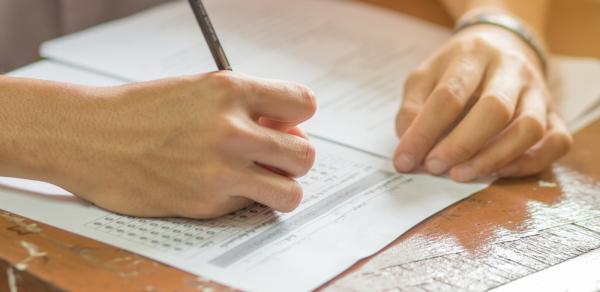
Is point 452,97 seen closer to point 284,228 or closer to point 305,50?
point 284,228

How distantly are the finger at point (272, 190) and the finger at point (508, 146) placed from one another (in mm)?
205

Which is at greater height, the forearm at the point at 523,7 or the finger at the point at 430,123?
the forearm at the point at 523,7

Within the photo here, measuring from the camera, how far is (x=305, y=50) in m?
1.23

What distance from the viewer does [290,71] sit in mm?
1147

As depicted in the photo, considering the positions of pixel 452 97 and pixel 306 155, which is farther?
pixel 452 97

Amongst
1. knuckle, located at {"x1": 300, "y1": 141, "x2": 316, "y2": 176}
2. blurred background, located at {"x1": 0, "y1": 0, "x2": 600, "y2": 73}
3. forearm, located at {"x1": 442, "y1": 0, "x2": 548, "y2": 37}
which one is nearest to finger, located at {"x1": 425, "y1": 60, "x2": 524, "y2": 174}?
knuckle, located at {"x1": 300, "y1": 141, "x2": 316, "y2": 176}

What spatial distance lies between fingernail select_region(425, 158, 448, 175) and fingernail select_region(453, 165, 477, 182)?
0.01 meters

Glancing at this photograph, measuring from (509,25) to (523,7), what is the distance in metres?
0.12

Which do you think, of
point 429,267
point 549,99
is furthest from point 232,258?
point 549,99

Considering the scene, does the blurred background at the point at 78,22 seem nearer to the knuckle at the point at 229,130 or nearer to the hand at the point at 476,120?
the hand at the point at 476,120

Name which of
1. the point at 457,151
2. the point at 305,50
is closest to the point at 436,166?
the point at 457,151

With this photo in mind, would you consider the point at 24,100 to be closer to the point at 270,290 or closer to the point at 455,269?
the point at 270,290

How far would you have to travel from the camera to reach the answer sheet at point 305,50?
105 cm

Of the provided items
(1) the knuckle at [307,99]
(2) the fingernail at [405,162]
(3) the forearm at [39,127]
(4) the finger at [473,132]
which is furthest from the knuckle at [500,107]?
(3) the forearm at [39,127]
